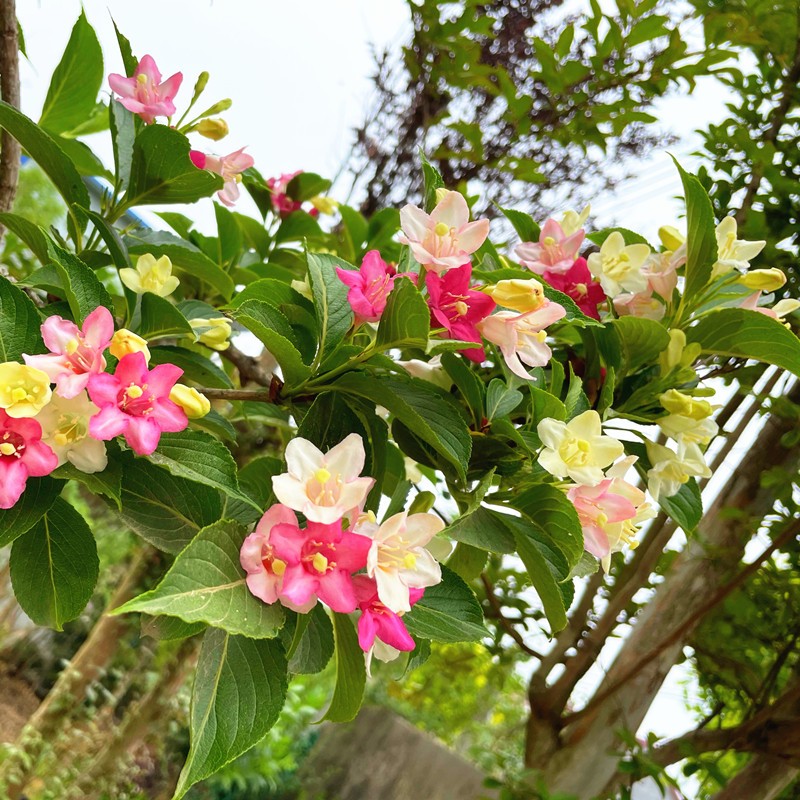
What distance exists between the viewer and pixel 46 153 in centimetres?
46

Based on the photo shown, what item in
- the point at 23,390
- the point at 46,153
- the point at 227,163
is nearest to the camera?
the point at 23,390

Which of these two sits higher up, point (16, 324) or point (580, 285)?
point (580, 285)

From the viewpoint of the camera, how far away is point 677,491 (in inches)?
19.6

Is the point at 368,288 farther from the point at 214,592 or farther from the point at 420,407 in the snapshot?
the point at 214,592

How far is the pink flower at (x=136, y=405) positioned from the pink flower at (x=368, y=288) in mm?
98

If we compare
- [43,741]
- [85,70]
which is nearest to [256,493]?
[85,70]

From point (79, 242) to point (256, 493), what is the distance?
0.74 feet

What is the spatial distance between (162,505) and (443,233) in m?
0.19

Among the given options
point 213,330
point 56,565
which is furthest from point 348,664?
point 213,330

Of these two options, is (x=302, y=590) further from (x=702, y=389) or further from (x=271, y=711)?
(x=702, y=389)

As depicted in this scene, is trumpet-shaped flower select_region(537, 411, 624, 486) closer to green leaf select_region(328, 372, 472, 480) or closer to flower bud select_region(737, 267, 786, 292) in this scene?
green leaf select_region(328, 372, 472, 480)

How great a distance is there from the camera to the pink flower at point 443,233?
39 centimetres

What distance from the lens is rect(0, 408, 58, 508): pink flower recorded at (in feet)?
1.00

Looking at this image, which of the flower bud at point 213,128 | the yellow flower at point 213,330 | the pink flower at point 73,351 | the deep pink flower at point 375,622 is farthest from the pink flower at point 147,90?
the deep pink flower at point 375,622
